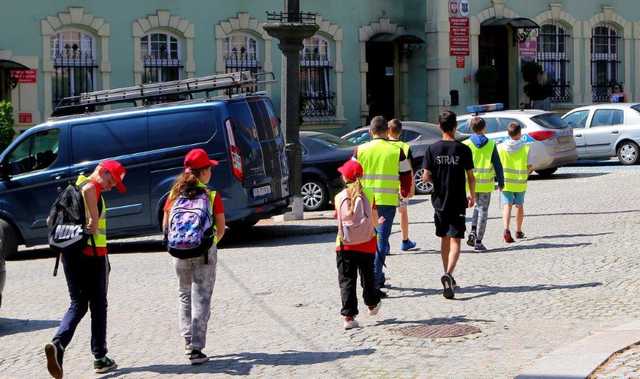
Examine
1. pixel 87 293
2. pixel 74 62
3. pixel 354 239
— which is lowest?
pixel 87 293

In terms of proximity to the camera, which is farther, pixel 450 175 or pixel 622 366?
pixel 450 175

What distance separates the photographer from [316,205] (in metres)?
20.7

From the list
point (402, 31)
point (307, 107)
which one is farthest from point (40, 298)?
point (402, 31)

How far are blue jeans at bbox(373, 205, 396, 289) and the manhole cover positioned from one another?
3.76 ft

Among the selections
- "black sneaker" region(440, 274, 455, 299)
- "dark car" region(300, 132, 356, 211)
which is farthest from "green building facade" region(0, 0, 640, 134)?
"black sneaker" region(440, 274, 455, 299)

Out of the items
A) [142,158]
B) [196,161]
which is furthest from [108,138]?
[196,161]

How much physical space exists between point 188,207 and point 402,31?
2469 centimetres

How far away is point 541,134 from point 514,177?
8832mm

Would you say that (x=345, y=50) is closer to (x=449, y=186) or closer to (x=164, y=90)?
(x=164, y=90)

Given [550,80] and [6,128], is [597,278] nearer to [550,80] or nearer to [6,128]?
A: [6,128]

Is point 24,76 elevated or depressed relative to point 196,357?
elevated

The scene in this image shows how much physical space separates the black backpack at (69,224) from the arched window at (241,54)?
21376 mm

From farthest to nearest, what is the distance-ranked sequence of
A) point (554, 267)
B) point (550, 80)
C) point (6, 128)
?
point (550, 80)
point (6, 128)
point (554, 267)

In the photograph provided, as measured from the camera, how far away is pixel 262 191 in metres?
16.5
